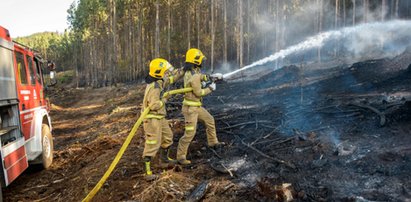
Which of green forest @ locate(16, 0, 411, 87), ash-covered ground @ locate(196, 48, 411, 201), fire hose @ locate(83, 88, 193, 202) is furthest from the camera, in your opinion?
green forest @ locate(16, 0, 411, 87)

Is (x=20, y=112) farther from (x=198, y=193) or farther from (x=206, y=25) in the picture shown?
(x=206, y=25)

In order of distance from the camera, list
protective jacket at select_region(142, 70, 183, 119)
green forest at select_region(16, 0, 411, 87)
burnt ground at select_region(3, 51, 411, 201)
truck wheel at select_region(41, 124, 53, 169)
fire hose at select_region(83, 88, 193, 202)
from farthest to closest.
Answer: green forest at select_region(16, 0, 411, 87), truck wheel at select_region(41, 124, 53, 169), protective jacket at select_region(142, 70, 183, 119), fire hose at select_region(83, 88, 193, 202), burnt ground at select_region(3, 51, 411, 201)

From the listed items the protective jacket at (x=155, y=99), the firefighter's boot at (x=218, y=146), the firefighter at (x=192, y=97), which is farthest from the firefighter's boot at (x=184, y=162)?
the protective jacket at (x=155, y=99)

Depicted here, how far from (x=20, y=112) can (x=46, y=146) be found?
6.37ft

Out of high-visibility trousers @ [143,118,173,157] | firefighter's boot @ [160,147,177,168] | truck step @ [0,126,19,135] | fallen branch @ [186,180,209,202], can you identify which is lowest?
fallen branch @ [186,180,209,202]

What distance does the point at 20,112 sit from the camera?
21.3 feet

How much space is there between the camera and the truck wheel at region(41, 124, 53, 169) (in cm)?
798

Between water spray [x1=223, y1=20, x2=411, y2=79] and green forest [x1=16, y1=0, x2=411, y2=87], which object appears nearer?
water spray [x1=223, y1=20, x2=411, y2=79]

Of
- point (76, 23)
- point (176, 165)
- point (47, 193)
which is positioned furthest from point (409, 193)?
point (76, 23)

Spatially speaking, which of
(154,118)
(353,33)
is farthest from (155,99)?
(353,33)

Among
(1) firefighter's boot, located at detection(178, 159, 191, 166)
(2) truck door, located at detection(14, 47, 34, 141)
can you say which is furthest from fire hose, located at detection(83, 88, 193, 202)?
(2) truck door, located at detection(14, 47, 34, 141)

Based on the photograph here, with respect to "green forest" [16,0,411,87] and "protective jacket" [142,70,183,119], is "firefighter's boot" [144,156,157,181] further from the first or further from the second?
"green forest" [16,0,411,87]

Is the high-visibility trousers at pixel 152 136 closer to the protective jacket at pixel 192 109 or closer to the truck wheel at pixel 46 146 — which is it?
the protective jacket at pixel 192 109

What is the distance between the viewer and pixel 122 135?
10.4 m
